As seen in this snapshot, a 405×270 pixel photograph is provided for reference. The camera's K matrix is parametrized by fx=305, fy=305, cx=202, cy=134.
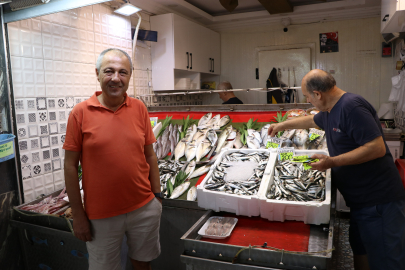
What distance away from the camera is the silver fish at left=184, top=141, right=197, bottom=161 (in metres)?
3.27

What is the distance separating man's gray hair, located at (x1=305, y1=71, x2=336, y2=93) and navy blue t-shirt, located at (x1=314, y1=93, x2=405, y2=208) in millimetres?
120

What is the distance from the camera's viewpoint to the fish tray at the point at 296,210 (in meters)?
1.86

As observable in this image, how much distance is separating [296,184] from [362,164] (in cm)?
45

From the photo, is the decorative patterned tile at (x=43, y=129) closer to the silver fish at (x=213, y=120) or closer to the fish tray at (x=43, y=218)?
the fish tray at (x=43, y=218)

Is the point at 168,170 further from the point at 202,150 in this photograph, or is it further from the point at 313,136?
the point at 313,136

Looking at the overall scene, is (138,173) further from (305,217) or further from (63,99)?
(63,99)

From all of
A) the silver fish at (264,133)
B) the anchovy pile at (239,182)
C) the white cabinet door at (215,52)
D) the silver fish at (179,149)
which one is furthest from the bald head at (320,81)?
the white cabinet door at (215,52)

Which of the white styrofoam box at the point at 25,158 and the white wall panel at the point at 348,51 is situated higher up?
the white wall panel at the point at 348,51

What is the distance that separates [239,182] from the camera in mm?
2229

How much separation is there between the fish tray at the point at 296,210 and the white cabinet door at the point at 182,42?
3.85 m

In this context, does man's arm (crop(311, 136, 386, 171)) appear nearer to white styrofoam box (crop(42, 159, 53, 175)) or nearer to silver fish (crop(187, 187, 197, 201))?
silver fish (crop(187, 187, 197, 201))

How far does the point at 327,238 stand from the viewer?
1799mm

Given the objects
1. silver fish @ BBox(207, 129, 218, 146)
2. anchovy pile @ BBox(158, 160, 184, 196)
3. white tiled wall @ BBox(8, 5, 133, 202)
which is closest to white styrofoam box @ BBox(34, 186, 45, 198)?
white tiled wall @ BBox(8, 5, 133, 202)

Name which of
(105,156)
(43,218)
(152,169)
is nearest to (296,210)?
(152,169)
